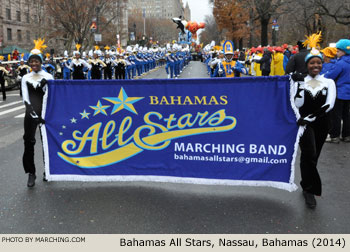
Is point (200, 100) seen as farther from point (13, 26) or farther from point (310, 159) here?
point (13, 26)

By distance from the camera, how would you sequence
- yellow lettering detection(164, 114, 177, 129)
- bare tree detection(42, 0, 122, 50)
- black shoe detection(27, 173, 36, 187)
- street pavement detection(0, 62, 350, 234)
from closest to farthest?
street pavement detection(0, 62, 350, 234) < yellow lettering detection(164, 114, 177, 129) < black shoe detection(27, 173, 36, 187) < bare tree detection(42, 0, 122, 50)

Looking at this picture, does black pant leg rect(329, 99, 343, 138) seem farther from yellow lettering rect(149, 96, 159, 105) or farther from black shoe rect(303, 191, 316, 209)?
yellow lettering rect(149, 96, 159, 105)

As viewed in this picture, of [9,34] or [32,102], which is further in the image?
[9,34]

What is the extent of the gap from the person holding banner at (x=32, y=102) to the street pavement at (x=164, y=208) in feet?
1.54

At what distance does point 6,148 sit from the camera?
814 cm

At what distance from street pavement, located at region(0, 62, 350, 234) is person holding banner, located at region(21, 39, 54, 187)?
471 mm

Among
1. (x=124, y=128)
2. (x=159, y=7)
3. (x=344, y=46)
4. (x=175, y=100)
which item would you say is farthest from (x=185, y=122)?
(x=159, y=7)

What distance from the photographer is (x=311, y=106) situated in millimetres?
4609

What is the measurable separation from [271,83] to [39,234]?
324 centimetres

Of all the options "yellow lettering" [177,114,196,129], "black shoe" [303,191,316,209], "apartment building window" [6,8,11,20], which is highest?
"apartment building window" [6,8,11,20]

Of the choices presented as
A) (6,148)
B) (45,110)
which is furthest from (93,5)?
(45,110)

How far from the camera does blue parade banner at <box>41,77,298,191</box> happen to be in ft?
15.7

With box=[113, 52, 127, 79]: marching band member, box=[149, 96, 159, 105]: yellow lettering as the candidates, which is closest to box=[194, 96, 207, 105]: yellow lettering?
box=[149, 96, 159, 105]: yellow lettering

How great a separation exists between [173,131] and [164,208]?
1.05m
